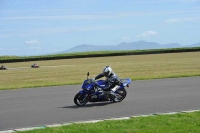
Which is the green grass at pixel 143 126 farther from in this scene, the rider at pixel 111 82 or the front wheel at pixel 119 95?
the front wheel at pixel 119 95

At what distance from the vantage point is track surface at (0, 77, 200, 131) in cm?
1114

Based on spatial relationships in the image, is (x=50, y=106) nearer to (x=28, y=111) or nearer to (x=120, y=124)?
(x=28, y=111)

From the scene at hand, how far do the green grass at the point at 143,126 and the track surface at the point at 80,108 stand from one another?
145 cm

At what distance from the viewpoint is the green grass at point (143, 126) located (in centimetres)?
852

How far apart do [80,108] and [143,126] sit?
14.2 ft

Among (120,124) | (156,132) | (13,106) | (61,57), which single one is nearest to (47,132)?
(120,124)

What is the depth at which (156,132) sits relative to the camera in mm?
8297

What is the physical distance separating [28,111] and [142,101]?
13.1 feet

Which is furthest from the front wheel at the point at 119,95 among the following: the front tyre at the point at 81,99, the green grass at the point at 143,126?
the green grass at the point at 143,126

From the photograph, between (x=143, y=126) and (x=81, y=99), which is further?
(x=81, y=99)

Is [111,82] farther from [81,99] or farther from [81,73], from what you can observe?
[81,73]

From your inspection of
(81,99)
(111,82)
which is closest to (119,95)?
(111,82)

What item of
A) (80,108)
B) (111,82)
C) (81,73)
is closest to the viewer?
(80,108)

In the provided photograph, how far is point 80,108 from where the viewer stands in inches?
510
